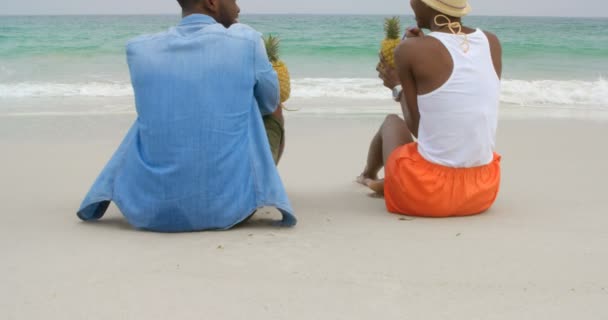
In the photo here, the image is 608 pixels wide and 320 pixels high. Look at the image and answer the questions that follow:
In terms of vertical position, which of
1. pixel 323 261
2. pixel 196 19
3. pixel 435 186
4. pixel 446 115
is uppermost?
pixel 196 19

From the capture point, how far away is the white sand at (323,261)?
266 cm

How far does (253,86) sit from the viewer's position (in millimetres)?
3680

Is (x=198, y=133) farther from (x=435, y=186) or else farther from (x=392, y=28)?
(x=392, y=28)

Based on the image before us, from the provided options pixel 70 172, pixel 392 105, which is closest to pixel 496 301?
pixel 70 172

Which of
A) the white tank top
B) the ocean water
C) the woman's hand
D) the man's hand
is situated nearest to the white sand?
the white tank top

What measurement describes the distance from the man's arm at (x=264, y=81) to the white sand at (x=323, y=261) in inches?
23.9

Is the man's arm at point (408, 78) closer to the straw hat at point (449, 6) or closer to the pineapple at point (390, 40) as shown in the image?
the straw hat at point (449, 6)

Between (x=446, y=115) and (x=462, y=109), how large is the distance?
85 millimetres

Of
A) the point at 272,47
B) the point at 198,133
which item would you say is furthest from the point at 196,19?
the point at 272,47

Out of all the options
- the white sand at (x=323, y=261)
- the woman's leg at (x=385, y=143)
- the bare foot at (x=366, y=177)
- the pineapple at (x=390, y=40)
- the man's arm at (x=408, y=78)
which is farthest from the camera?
the bare foot at (x=366, y=177)

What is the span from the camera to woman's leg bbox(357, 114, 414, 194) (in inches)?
170

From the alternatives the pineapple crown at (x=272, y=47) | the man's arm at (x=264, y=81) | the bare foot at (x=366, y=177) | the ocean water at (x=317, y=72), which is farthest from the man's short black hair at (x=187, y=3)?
the ocean water at (x=317, y=72)

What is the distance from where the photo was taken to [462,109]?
395 centimetres

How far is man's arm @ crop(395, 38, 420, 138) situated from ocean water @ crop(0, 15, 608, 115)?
5160mm
